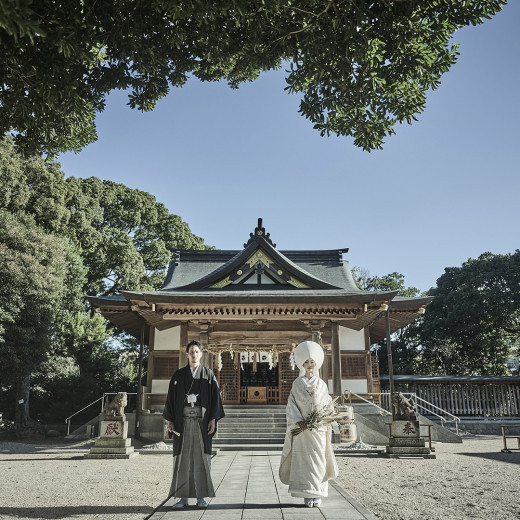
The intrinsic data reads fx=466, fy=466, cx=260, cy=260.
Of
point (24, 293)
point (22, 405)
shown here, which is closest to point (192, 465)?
point (24, 293)

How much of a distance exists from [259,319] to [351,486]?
9.29 m

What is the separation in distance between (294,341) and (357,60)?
12251mm

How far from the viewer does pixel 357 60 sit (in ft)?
20.4

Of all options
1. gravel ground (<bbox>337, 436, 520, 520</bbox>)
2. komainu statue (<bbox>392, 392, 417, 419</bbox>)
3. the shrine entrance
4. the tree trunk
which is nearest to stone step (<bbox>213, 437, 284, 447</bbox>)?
gravel ground (<bbox>337, 436, 520, 520</bbox>)

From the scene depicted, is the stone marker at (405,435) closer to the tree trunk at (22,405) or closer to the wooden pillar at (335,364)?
the wooden pillar at (335,364)

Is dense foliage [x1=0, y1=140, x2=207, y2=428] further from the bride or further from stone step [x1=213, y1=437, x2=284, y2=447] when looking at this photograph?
the bride

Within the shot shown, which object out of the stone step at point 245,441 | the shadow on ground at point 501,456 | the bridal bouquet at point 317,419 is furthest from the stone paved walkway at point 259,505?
the shadow on ground at point 501,456

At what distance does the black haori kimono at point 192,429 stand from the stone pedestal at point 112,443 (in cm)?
639

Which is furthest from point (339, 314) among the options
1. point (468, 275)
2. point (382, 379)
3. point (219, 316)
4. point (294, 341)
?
point (468, 275)

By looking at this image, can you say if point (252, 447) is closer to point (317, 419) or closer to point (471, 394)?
point (317, 419)

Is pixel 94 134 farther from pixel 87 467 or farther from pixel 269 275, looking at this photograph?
pixel 269 275

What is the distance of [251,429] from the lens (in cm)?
1447

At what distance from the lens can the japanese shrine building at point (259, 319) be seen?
15.0 metres

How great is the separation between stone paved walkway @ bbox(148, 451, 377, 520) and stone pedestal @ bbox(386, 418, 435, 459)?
432 cm
